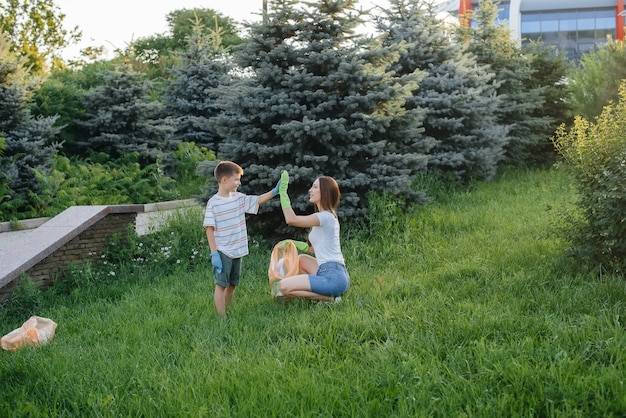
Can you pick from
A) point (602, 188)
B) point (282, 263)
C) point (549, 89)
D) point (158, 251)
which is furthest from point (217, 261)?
point (549, 89)

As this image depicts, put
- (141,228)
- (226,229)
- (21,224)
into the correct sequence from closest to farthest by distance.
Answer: (226,229)
(141,228)
(21,224)

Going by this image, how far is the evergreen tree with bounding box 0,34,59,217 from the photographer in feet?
36.6

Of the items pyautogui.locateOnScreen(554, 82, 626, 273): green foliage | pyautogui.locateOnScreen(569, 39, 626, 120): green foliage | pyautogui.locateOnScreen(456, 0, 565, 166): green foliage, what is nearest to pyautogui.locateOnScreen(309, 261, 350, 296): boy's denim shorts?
pyautogui.locateOnScreen(554, 82, 626, 273): green foliage

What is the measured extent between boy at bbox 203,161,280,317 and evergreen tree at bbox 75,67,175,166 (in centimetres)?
802

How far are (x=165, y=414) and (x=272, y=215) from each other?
4.80m

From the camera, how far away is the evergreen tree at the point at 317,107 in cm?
796

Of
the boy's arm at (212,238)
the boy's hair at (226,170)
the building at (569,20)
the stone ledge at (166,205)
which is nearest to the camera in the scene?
the boy's arm at (212,238)

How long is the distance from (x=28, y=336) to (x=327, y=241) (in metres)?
2.53

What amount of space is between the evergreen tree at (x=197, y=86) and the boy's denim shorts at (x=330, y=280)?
997 centimetres

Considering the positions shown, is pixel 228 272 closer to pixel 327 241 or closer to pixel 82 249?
pixel 327 241

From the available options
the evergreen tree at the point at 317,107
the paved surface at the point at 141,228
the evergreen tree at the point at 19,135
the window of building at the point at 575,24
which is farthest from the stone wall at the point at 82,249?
the window of building at the point at 575,24

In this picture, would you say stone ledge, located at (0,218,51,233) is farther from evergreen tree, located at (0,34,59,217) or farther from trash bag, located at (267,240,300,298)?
trash bag, located at (267,240,300,298)

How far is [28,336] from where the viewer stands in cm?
512

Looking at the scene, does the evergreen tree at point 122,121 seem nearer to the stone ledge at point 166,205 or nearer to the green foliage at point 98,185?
the green foliage at point 98,185
